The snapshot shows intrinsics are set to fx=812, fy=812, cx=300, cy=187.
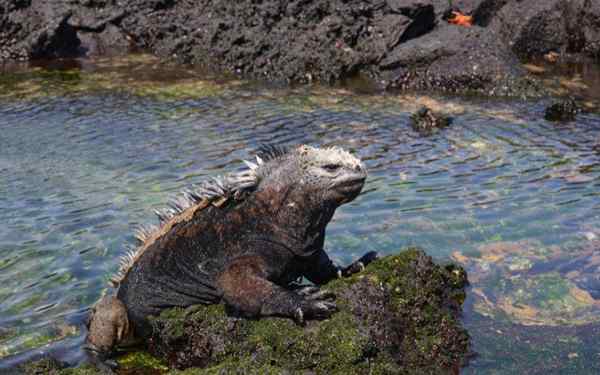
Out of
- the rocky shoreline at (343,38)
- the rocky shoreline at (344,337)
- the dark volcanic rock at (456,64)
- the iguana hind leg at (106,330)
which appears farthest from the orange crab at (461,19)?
the iguana hind leg at (106,330)

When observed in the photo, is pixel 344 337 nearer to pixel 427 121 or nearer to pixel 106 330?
→ pixel 106 330

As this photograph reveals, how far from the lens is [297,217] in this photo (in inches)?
185

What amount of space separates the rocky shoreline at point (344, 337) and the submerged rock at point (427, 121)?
565 centimetres

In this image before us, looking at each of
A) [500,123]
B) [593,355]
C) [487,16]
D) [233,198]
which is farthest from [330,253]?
[487,16]

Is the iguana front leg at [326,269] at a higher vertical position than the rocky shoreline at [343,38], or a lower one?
lower

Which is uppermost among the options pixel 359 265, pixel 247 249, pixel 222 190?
pixel 222 190

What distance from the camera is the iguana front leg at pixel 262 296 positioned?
436cm

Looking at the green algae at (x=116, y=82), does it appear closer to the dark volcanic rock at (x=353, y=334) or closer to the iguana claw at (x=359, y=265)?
the iguana claw at (x=359, y=265)

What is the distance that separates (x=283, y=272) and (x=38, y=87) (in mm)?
10607

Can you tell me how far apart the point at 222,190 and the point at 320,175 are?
65 centimetres

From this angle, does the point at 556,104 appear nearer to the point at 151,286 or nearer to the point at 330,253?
the point at 330,253

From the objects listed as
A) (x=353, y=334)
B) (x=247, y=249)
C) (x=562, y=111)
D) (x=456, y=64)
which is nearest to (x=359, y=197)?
(x=247, y=249)

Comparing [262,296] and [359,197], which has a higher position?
[262,296]

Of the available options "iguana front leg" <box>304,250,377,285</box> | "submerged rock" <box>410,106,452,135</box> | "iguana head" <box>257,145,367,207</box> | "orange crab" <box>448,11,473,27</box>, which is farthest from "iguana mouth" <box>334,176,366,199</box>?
"orange crab" <box>448,11,473,27</box>
